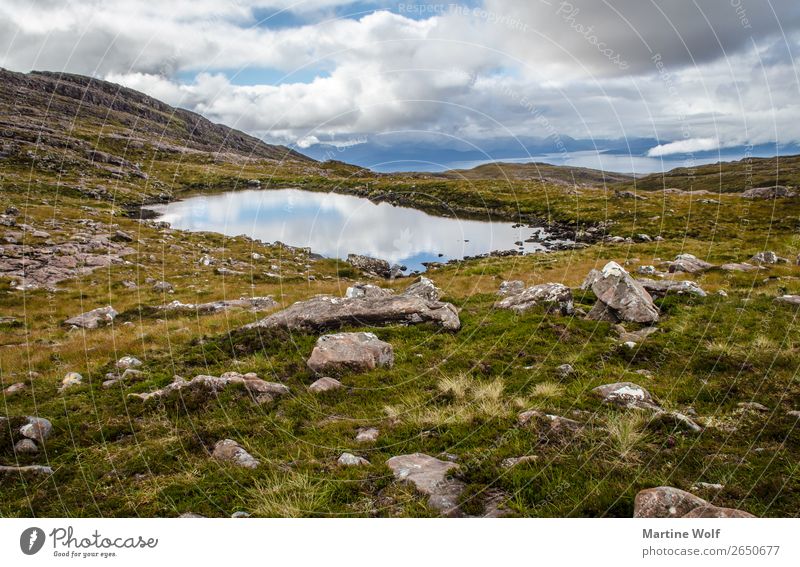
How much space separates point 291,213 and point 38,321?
71003mm

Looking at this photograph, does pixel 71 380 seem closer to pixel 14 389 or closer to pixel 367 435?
pixel 14 389

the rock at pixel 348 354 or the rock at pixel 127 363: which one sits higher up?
the rock at pixel 348 354

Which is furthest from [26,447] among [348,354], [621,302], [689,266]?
[689,266]

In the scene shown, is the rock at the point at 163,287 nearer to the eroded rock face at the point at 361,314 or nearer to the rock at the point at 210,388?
the eroded rock face at the point at 361,314

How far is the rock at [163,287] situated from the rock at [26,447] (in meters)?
22.6

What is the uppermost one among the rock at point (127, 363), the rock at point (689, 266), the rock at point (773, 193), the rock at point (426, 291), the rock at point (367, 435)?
the rock at point (773, 193)

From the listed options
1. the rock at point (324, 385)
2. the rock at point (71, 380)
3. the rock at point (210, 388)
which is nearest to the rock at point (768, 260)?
the rock at point (324, 385)

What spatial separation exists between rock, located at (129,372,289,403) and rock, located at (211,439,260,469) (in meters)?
2.07

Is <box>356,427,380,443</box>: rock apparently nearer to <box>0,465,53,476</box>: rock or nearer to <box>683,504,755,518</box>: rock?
<box>683,504,755,518</box>: rock

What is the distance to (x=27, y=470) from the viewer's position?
759 centimetres

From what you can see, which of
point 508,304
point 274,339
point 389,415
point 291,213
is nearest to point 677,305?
point 508,304

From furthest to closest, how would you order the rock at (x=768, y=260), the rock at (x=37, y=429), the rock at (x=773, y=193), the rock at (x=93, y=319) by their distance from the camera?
→ the rock at (x=773, y=193), the rock at (x=768, y=260), the rock at (x=93, y=319), the rock at (x=37, y=429)

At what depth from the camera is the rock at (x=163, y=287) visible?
29.4 metres
